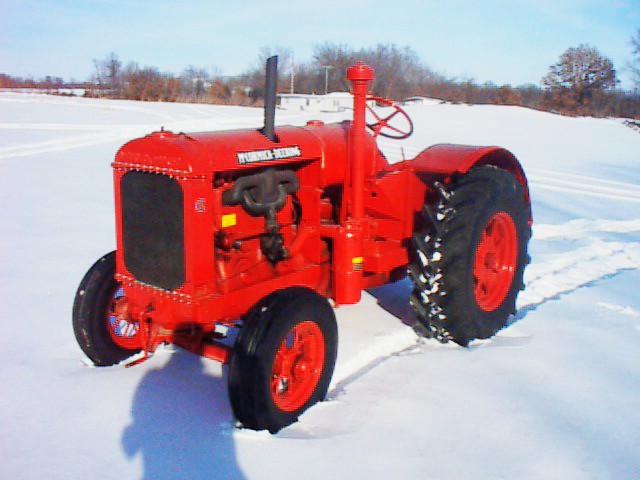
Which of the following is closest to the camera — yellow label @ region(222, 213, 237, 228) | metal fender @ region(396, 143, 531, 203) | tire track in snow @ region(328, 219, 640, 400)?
yellow label @ region(222, 213, 237, 228)

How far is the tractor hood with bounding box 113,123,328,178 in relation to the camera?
2.90 m

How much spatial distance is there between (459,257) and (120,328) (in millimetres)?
2002

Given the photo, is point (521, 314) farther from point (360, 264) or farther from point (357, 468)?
point (357, 468)

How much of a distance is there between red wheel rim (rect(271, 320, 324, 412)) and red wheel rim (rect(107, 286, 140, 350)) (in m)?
0.97

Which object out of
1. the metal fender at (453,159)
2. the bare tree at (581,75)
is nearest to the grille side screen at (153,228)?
the metal fender at (453,159)

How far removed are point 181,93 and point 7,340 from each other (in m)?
41.6

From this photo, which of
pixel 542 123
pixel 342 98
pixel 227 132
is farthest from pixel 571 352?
pixel 342 98

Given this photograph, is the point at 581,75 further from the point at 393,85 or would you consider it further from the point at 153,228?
the point at 153,228

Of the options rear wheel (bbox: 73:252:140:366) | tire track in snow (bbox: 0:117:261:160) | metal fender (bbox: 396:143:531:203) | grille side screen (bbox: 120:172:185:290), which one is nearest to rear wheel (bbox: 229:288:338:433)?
grille side screen (bbox: 120:172:185:290)

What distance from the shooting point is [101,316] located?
135 inches

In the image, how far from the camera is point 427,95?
44.8 meters

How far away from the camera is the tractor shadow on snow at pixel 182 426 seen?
2.59m

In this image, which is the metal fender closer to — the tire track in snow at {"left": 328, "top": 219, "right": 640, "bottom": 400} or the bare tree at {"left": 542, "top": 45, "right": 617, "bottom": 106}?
the tire track in snow at {"left": 328, "top": 219, "right": 640, "bottom": 400}

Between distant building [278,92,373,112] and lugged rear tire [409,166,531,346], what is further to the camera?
distant building [278,92,373,112]
